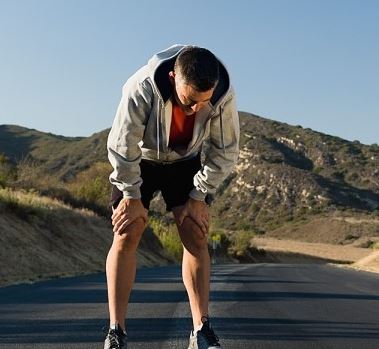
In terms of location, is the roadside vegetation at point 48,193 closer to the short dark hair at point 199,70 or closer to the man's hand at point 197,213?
the man's hand at point 197,213

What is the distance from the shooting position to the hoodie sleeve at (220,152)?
423 cm

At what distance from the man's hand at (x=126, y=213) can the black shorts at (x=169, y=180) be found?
10cm

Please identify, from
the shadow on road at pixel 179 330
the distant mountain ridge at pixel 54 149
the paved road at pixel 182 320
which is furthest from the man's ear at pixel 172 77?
the distant mountain ridge at pixel 54 149

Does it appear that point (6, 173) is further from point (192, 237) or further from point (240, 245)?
point (192, 237)

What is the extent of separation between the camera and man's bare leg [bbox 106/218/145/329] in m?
4.25

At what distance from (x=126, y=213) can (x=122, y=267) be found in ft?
1.15

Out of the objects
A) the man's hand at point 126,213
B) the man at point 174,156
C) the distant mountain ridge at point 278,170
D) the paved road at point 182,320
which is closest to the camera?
the man at point 174,156

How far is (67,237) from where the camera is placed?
2861 centimetres

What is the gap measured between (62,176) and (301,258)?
94.3 ft

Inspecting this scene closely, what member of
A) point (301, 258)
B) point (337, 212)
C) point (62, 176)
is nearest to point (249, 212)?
point (337, 212)

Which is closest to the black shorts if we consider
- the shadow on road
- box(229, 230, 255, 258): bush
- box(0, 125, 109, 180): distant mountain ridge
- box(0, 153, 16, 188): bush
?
the shadow on road

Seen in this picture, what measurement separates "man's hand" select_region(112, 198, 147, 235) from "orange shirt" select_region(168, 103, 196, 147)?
40 centimetres

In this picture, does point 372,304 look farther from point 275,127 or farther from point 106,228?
point 275,127

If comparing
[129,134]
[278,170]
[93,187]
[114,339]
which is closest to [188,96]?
[129,134]
